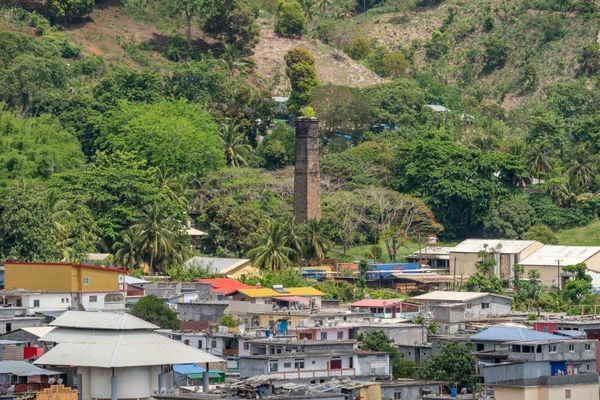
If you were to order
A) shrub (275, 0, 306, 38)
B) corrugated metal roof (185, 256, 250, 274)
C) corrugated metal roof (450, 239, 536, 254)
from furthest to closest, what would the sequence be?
shrub (275, 0, 306, 38) < corrugated metal roof (450, 239, 536, 254) < corrugated metal roof (185, 256, 250, 274)

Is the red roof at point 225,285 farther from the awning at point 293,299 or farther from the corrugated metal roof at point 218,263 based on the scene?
the corrugated metal roof at point 218,263

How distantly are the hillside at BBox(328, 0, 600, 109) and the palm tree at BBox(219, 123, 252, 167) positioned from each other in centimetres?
2952

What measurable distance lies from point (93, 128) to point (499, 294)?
36.5 m

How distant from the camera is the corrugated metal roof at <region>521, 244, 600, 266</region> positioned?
99500mm

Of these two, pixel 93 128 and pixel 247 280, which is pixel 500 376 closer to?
pixel 247 280

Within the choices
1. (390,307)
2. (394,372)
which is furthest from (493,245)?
(394,372)

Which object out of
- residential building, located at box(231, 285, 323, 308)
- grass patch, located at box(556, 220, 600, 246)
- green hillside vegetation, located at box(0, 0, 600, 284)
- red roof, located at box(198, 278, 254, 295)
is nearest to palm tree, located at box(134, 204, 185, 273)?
green hillside vegetation, located at box(0, 0, 600, 284)

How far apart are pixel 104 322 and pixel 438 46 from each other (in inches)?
4003

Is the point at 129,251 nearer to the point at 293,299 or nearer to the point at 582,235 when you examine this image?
the point at 293,299

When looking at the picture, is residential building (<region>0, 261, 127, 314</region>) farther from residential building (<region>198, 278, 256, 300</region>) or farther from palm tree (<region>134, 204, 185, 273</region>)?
palm tree (<region>134, 204, 185, 273</region>)

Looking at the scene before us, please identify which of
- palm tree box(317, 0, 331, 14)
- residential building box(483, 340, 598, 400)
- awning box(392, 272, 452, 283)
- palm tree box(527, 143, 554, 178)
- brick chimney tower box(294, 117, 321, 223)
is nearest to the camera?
residential building box(483, 340, 598, 400)

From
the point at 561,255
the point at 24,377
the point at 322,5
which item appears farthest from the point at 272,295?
the point at 322,5

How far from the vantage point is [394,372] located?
67.8 meters

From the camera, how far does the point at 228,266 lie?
97.0 metres
